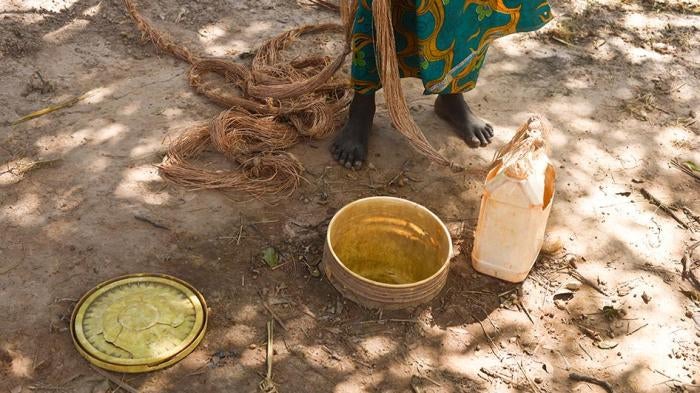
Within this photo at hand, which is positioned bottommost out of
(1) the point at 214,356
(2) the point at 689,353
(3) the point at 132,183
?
(2) the point at 689,353

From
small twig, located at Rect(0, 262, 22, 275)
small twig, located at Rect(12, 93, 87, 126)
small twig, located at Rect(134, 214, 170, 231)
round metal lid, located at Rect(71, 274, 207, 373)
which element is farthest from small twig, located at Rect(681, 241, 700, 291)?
small twig, located at Rect(12, 93, 87, 126)

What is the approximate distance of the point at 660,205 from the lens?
314cm

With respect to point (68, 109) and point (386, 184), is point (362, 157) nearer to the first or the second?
point (386, 184)

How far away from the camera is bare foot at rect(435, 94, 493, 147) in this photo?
3355 mm

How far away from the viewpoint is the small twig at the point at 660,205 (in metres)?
3.07

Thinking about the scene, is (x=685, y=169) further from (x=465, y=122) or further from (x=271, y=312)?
(x=271, y=312)

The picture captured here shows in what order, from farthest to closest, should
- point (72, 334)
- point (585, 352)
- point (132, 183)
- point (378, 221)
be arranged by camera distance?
point (132, 183)
point (378, 221)
point (585, 352)
point (72, 334)

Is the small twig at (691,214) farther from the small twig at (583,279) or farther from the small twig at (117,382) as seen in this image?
the small twig at (117,382)

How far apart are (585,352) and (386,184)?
3.78 feet

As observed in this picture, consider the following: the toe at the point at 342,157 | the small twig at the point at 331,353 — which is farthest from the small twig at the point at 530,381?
the toe at the point at 342,157

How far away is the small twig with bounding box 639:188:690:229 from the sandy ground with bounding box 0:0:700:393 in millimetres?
41

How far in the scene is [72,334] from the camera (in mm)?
2258

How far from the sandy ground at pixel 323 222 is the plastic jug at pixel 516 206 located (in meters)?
0.11

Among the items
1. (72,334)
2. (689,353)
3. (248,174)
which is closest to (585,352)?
(689,353)
